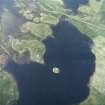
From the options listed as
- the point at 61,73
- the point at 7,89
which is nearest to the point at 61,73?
the point at 61,73

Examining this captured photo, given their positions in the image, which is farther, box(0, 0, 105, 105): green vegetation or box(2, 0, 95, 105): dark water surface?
box(0, 0, 105, 105): green vegetation

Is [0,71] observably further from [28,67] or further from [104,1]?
[104,1]

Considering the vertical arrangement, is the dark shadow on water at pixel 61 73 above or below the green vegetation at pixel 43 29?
below

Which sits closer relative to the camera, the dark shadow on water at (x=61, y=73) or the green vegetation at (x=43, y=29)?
the dark shadow on water at (x=61, y=73)

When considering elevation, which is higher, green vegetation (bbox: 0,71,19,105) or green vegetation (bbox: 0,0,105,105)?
green vegetation (bbox: 0,0,105,105)

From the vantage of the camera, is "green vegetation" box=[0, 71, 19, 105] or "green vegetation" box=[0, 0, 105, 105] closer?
"green vegetation" box=[0, 71, 19, 105]

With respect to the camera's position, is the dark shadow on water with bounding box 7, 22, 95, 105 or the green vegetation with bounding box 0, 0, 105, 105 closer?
the dark shadow on water with bounding box 7, 22, 95, 105

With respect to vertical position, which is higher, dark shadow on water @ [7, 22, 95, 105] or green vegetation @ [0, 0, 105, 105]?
green vegetation @ [0, 0, 105, 105]

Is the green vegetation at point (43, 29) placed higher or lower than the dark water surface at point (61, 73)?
higher
